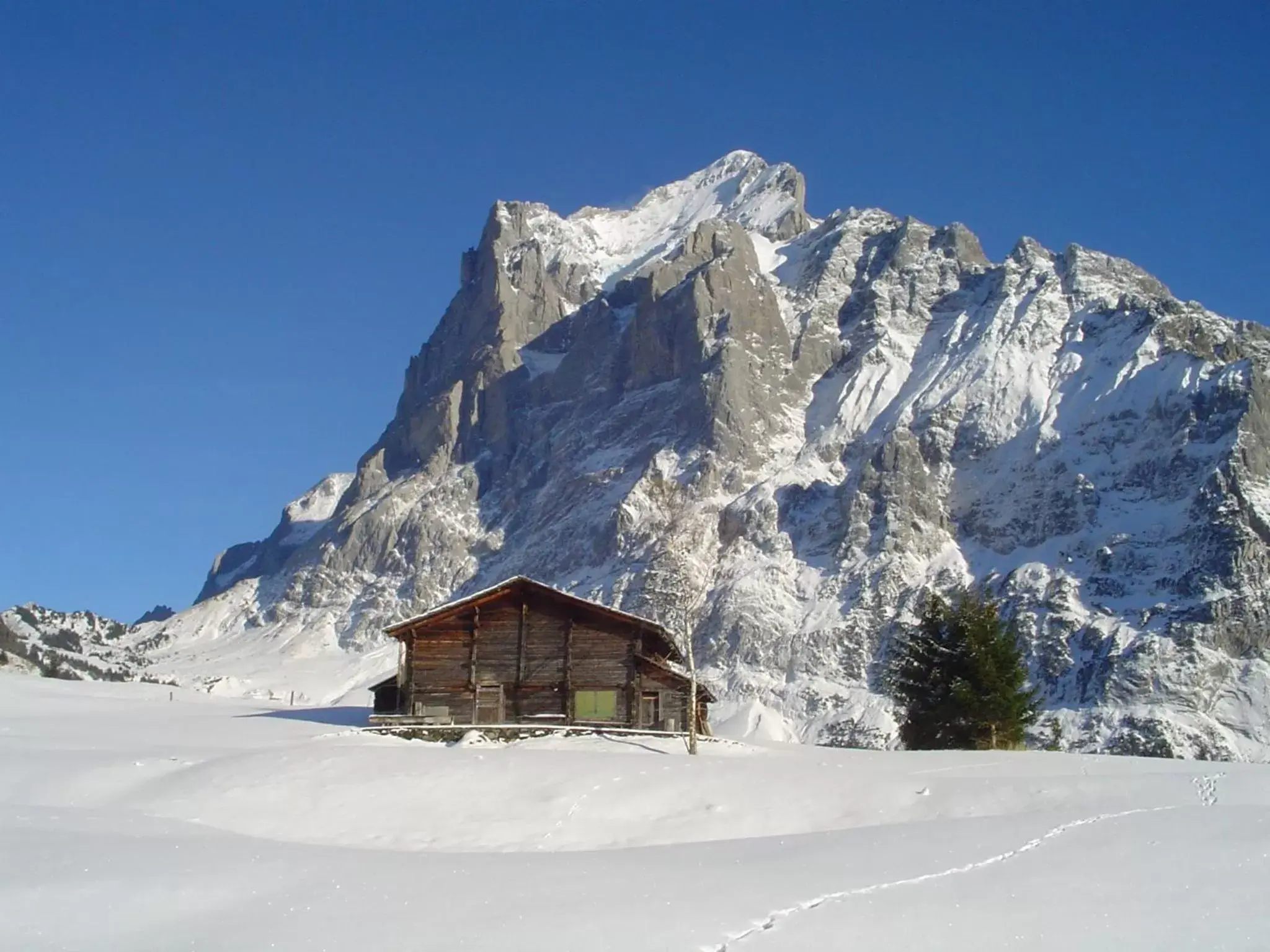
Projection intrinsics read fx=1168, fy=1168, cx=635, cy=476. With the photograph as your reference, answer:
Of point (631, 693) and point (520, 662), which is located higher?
point (520, 662)

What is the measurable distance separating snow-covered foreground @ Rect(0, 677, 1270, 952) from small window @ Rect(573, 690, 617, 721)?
7.55 metres

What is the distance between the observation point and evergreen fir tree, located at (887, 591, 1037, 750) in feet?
147

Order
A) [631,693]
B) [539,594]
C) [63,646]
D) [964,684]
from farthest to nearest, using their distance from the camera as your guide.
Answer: [63,646]
[964,684]
[539,594]
[631,693]

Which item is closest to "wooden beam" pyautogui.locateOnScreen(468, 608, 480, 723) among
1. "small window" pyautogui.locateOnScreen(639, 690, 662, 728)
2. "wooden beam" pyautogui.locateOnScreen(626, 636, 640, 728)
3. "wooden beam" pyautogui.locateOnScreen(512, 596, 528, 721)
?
"wooden beam" pyautogui.locateOnScreen(512, 596, 528, 721)

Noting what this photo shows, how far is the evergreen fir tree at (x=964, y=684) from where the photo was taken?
44.7 meters

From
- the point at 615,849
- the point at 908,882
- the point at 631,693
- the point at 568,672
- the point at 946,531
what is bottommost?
the point at 615,849

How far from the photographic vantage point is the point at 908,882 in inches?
591

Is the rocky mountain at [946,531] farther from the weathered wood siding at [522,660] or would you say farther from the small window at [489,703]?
the small window at [489,703]

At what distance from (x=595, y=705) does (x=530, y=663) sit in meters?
2.66

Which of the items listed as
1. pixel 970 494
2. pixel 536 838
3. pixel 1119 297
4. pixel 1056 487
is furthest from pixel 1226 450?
pixel 536 838

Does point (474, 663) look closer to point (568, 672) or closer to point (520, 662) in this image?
point (520, 662)

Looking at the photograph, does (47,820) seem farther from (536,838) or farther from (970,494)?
(970,494)

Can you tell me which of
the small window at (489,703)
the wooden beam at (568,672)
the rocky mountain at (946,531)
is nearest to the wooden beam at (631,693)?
the wooden beam at (568,672)

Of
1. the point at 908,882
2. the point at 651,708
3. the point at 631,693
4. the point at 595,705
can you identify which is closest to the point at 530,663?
the point at 595,705
